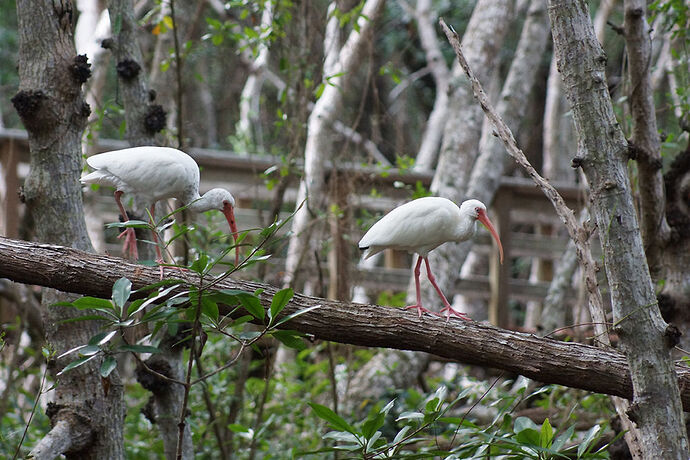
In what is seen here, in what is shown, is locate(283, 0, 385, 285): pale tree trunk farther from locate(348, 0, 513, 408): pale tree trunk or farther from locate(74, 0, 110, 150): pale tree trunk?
locate(74, 0, 110, 150): pale tree trunk

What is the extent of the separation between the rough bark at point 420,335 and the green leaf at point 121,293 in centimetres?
49

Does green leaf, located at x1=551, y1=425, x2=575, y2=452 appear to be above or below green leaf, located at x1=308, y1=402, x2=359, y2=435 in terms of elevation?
below

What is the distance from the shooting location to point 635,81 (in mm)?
3551

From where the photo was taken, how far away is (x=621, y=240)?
235cm

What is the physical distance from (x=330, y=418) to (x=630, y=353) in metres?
0.96

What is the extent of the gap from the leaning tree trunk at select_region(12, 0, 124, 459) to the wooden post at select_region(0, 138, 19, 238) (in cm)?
220

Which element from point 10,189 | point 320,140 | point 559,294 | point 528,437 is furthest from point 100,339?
point 559,294

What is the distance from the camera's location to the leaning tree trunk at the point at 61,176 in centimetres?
309

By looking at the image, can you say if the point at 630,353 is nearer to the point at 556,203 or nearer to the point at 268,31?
the point at 556,203

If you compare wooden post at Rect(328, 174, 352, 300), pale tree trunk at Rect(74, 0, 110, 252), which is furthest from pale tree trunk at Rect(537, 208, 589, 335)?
pale tree trunk at Rect(74, 0, 110, 252)

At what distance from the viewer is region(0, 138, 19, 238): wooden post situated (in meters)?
5.17

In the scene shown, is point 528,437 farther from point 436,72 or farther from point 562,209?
point 436,72

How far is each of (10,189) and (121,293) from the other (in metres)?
3.64

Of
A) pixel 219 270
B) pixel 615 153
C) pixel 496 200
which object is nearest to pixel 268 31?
pixel 219 270
